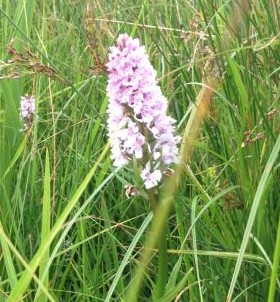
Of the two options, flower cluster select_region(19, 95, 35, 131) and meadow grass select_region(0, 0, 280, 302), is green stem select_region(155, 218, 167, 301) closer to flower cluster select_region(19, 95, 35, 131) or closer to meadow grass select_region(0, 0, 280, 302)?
meadow grass select_region(0, 0, 280, 302)

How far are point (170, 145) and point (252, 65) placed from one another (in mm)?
503

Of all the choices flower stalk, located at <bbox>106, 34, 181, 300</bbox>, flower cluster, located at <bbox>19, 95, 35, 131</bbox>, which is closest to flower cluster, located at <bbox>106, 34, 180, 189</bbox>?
flower stalk, located at <bbox>106, 34, 181, 300</bbox>

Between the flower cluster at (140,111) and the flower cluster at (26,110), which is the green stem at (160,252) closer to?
the flower cluster at (140,111)

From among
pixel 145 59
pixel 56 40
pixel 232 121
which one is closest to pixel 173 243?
pixel 232 121

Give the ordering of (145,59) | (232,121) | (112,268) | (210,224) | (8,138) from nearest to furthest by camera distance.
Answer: (145,59) < (210,224) < (232,121) < (112,268) < (8,138)

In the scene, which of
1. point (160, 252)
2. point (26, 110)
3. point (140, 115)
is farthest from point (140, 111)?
point (26, 110)

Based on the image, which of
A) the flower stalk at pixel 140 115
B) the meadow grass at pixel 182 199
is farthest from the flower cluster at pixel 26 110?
the flower stalk at pixel 140 115

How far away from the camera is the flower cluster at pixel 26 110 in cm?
180

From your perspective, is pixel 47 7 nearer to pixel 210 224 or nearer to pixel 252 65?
pixel 252 65

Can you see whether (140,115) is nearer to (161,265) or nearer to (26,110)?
(161,265)

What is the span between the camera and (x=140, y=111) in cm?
95

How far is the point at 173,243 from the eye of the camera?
1.42 m

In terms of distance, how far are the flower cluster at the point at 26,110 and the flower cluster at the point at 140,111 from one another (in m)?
0.86

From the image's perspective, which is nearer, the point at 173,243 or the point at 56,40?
the point at 173,243
